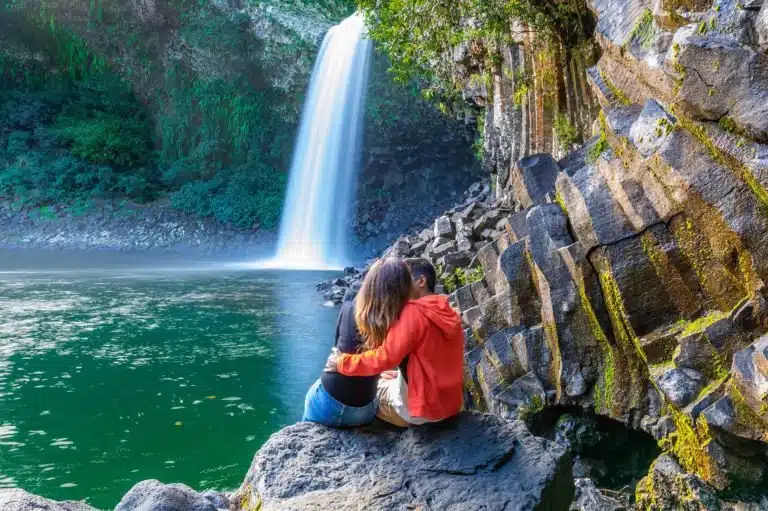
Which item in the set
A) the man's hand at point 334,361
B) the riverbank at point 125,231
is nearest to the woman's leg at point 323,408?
the man's hand at point 334,361

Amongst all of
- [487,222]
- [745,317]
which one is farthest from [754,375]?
[487,222]

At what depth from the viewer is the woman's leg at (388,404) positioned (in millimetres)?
4375

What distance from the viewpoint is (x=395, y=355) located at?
4.00 meters

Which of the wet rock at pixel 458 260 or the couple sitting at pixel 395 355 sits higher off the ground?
the wet rock at pixel 458 260

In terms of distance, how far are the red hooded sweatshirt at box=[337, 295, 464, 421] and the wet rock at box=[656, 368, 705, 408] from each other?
5.45ft

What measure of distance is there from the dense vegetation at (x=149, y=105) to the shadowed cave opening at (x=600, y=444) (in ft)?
80.4

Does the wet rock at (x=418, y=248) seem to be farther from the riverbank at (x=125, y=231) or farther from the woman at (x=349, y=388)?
the riverbank at (x=125, y=231)

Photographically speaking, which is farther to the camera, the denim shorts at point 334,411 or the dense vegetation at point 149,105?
the dense vegetation at point 149,105

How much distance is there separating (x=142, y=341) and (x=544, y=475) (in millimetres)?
10033

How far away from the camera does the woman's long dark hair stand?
4031 mm

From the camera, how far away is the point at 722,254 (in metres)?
4.74

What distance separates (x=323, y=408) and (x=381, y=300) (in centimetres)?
87

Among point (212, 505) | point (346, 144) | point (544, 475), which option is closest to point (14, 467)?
point (212, 505)

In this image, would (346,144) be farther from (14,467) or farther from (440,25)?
(14,467)
